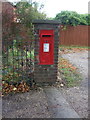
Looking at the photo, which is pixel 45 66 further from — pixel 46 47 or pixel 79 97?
pixel 79 97

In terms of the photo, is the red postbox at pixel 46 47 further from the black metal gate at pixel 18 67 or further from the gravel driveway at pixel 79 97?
the gravel driveway at pixel 79 97

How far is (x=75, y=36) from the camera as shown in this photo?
57.4ft

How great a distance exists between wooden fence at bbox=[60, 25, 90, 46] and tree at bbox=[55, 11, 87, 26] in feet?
1.49

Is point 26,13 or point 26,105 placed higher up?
point 26,13

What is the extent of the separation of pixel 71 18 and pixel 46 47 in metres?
13.4

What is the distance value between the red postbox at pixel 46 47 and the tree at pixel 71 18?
13.1 metres

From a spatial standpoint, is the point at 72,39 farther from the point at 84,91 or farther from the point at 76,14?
the point at 84,91

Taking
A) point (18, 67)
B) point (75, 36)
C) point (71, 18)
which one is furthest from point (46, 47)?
point (71, 18)

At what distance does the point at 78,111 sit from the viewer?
11.7 feet

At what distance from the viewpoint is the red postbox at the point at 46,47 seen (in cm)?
468

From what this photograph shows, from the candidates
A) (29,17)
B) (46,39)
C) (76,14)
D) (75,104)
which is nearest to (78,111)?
(75,104)

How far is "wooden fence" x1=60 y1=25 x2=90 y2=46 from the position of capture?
17375 millimetres

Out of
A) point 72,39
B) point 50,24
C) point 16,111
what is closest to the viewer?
point 16,111

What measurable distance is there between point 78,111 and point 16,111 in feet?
3.80
